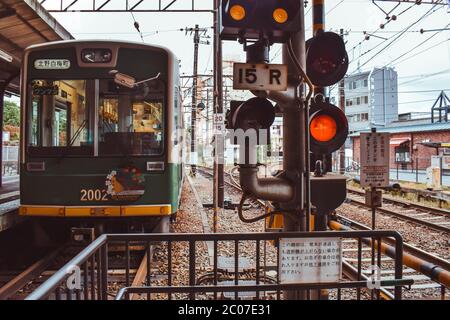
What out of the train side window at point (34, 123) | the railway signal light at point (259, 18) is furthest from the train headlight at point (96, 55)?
the railway signal light at point (259, 18)

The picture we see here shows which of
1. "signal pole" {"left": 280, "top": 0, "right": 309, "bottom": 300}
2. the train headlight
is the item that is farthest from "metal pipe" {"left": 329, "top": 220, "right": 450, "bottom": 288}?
the train headlight

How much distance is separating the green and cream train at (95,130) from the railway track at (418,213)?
6.97m

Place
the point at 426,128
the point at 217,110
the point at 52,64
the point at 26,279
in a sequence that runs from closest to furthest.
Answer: the point at 26,279 → the point at 52,64 → the point at 217,110 → the point at 426,128

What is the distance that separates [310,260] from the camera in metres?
3.24

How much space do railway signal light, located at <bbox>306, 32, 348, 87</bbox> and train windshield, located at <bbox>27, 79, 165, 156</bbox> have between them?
354cm

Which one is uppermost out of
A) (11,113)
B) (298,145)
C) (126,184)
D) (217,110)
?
(11,113)

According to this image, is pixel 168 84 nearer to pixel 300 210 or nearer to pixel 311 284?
pixel 300 210

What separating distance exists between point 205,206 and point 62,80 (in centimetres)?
862

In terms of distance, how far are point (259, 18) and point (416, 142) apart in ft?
91.1

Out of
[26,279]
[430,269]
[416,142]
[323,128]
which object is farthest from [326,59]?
[416,142]

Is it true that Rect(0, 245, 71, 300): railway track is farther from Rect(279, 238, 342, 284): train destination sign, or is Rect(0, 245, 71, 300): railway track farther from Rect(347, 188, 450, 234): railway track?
Rect(347, 188, 450, 234): railway track

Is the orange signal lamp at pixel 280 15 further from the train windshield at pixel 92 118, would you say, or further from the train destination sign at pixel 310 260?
the train windshield at pixel 92 118

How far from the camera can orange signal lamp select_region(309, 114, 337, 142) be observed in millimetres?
3520

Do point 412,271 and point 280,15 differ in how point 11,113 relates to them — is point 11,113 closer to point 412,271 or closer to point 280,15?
point 412,271
